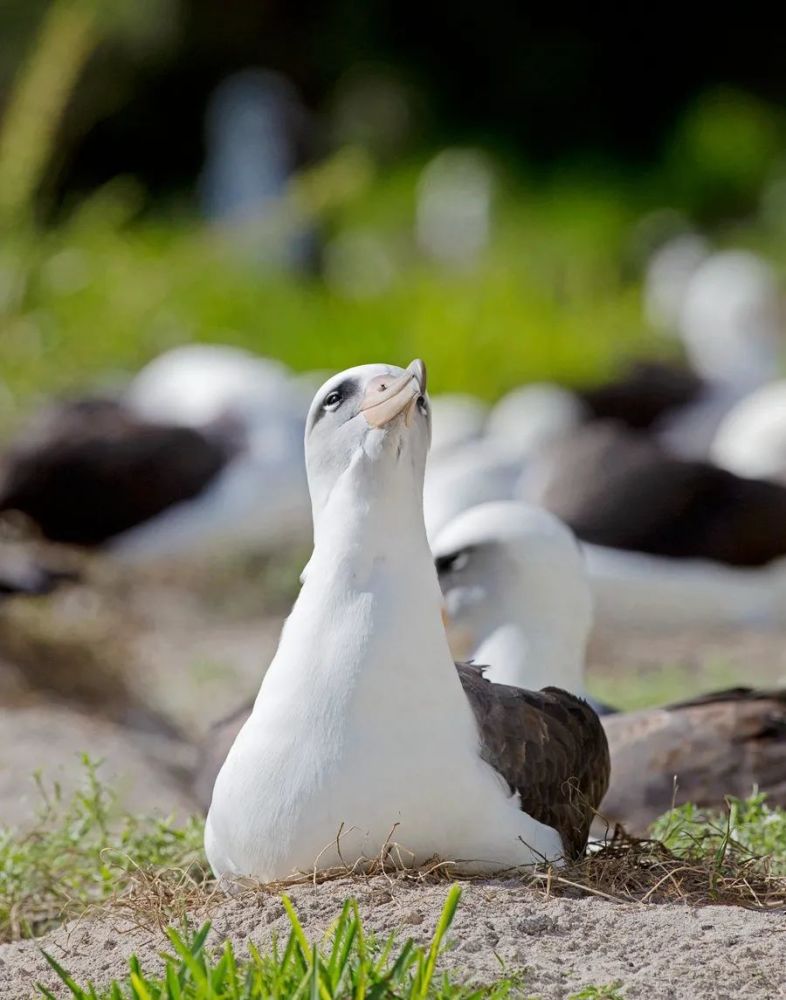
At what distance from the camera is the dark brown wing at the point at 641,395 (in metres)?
13.0

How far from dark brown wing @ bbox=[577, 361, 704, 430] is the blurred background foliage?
2.26ft

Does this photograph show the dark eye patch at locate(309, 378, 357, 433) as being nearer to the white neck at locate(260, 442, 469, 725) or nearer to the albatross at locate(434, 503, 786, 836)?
the white neck at locate(260, 442, 469, 725)

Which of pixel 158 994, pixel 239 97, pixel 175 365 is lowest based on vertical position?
pixel 158 994

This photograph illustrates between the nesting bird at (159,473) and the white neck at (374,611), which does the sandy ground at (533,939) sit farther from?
the nesting bird at (159,473)

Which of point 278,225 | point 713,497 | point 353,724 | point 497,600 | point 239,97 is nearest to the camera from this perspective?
point 353,724

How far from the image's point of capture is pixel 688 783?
4.88 metres

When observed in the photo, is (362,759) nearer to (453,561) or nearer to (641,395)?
(453,561)

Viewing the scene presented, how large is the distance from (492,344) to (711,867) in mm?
10706

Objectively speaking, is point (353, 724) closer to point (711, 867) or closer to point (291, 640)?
point (291, 640)

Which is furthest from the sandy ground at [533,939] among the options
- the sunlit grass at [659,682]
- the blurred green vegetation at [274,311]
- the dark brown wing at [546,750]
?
the blurred green vegetation at [274,311]

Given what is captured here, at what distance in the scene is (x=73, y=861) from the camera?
4500 millimetres

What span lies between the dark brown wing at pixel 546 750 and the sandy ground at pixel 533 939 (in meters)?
0.27

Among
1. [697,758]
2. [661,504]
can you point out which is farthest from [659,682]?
[697,758]

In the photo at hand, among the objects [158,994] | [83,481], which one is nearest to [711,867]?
[158,994]
